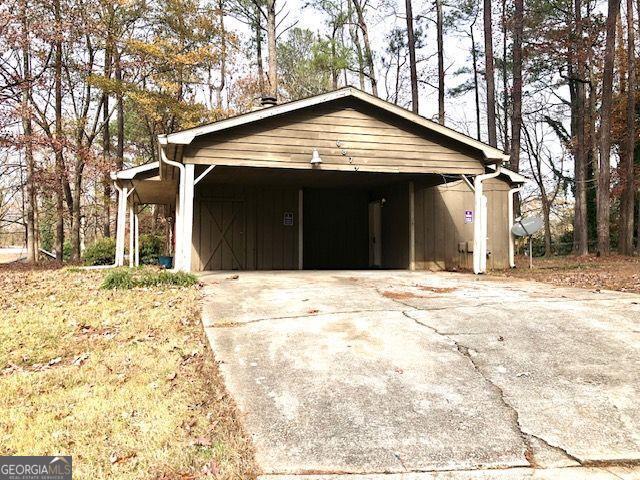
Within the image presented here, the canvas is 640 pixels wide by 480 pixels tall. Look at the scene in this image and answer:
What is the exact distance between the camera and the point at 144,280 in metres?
7.55

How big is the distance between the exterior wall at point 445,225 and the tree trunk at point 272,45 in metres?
8.59

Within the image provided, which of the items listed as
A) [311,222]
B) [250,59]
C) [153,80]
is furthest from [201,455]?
[250,59]

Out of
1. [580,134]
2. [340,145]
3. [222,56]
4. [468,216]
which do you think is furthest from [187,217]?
[580,134]

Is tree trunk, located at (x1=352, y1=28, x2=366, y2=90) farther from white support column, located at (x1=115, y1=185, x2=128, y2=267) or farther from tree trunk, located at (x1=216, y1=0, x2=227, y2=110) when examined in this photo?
white support column, located at (x1=115, y1=185, x2=128, y2=267)

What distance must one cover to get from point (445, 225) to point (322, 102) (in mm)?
5236

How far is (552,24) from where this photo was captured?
19.4 metres

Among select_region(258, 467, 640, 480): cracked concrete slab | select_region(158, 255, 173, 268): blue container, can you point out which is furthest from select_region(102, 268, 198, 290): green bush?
select_region(158, 255, 173, 268): blue container

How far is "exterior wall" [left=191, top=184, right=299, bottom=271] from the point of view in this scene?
42.2 ft

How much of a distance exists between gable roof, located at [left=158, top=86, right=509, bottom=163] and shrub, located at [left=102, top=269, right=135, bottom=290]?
8.33 ft

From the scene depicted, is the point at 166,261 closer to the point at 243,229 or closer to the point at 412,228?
the point at 243,229

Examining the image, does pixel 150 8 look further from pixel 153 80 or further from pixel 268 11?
pixel 268 11

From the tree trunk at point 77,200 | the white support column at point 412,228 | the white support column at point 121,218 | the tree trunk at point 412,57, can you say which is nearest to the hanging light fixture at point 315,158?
the white support column at point 412,228

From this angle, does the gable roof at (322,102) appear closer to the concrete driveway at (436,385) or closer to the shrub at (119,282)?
the shrub at (119,282)

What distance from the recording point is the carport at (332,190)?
9219mm
